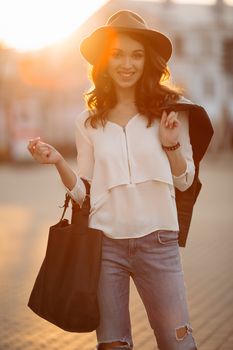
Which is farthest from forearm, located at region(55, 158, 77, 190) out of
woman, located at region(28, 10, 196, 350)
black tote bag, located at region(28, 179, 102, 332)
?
black tote bag, located at region(28, 179, 102, 332)

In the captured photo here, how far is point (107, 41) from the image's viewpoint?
3.55 m

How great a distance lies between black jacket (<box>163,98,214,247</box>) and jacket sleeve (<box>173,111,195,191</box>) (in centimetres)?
3

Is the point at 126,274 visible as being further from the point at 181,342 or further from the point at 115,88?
the point at 115,88

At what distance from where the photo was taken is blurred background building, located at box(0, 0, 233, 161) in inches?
1713

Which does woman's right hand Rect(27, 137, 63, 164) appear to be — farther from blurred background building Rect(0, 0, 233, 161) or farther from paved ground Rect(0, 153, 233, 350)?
blurred background building Rect(0, 0, 233, 161)

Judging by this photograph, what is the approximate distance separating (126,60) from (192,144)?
1.58 feet

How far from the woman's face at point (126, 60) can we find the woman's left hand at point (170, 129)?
0.88ft

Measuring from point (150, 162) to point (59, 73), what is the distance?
4532 centimetres

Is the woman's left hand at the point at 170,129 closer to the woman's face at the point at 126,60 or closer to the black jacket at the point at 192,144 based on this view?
the black jacket at the point at 192,144

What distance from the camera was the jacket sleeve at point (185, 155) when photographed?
3457 mm

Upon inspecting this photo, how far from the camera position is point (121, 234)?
11.0 ft

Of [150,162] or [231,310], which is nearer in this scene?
[150,162]

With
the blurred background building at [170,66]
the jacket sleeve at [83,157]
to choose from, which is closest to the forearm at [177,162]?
the jacket sleeve at [83,157]

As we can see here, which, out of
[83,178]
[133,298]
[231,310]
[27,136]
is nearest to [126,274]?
[83,178]
